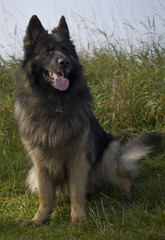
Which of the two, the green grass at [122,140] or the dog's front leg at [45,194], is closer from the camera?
the green grass at [122,140]

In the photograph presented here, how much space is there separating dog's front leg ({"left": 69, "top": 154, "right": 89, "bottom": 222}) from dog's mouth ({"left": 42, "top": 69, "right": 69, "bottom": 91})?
2.37ft

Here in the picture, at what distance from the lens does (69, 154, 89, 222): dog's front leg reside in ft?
10.4

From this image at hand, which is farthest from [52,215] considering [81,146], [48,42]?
[48,42]

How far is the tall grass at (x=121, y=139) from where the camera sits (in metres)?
2.81

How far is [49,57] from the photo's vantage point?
310cm

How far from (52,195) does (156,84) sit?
8.56 ft

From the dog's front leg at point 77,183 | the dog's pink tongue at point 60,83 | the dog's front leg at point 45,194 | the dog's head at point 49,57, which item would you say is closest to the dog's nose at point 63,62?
the dog's head at point 49,57

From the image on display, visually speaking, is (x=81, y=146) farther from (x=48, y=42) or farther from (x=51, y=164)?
(x=48, y=42)

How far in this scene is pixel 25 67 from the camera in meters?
3.19

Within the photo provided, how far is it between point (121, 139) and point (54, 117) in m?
1.82

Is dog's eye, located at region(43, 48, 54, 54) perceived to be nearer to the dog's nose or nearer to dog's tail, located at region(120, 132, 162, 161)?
the dog's nose

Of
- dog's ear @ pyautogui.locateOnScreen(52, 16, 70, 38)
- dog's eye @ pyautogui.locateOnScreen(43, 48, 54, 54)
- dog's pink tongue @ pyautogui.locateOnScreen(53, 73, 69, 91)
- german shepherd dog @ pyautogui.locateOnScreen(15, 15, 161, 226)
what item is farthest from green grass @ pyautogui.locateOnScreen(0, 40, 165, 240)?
dog's ear @ pyautogui.locateOnScreen(52, 16, 70, 38)

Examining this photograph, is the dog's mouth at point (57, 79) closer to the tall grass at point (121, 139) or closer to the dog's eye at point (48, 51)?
the dog's eye at point (48, 51)

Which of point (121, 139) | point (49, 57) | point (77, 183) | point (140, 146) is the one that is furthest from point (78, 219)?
point (121, 139)
